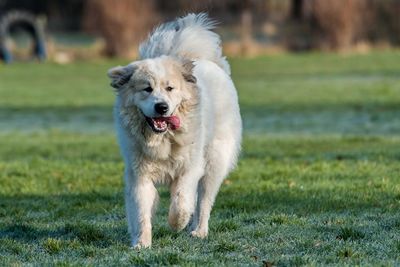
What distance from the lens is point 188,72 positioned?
759cm

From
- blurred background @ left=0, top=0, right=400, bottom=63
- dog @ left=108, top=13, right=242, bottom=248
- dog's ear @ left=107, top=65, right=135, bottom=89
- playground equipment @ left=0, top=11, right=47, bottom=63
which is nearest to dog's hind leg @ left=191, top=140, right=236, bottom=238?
dog @ left=108, top=13, right=242, bottom=248

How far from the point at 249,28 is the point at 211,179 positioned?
48271 millimetres

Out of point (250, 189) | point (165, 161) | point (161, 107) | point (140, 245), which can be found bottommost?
point (250, 189)

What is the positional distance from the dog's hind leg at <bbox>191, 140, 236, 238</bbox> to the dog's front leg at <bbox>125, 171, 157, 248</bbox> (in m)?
0.71

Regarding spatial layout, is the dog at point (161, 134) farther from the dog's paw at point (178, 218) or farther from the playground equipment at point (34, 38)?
the playground equipment at point (34, 38)

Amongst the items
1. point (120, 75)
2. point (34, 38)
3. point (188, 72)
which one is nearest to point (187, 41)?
point (188, 72)

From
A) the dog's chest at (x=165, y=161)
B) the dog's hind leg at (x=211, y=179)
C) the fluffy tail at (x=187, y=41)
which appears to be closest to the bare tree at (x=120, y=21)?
the fluffy tail at (x=187, y=41)

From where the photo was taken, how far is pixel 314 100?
25938 mm

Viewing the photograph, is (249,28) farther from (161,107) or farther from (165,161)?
(161,107)

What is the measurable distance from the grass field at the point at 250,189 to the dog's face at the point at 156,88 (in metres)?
Result: 1.05

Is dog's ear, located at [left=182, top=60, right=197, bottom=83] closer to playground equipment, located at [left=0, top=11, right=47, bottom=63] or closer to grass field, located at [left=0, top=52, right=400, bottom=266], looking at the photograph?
grass field, located at [left=0, top=52, right=400, bottom=266]

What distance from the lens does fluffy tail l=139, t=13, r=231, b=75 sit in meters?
8.27

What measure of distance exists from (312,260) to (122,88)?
2.14 m

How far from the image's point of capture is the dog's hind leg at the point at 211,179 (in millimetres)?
8234
